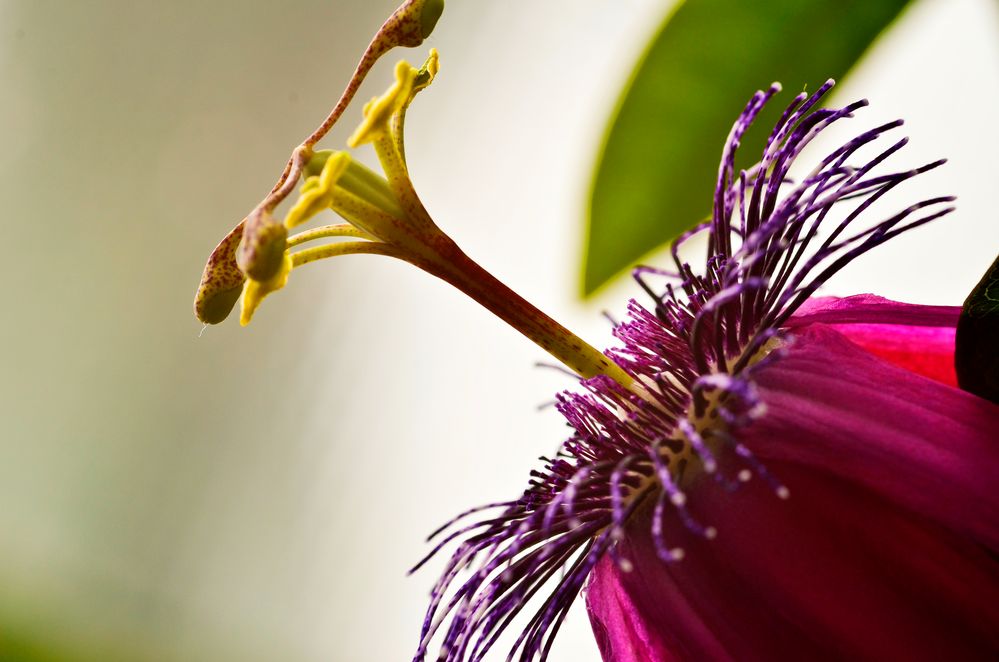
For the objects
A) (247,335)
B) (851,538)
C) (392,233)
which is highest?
(247,335)

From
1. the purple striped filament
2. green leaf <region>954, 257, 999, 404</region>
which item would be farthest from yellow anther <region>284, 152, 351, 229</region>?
green leaf <region>954, 257, 999, 404</region>

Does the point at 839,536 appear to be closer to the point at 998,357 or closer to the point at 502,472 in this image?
the point at 998,357

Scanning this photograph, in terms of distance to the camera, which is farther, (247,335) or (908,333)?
(247,335)

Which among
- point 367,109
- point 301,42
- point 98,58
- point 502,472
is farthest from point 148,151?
point 367,109

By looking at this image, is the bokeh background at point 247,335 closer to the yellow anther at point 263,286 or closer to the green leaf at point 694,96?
the green leaf at point 694,96

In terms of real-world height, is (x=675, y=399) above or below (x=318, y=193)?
below

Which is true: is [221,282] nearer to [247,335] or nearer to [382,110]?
[382,110]

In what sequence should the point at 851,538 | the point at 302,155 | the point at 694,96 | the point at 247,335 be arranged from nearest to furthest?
the point at 851,538
the point at 302,155
the point at 694,96
the point at 247,335

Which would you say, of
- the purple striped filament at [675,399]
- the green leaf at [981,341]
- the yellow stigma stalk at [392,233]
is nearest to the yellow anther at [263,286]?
the yellow stigma stalk at [392,233]

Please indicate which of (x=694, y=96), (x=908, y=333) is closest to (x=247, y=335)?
(x=694, y=96)
